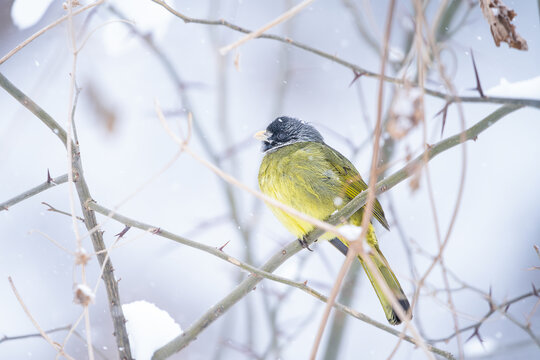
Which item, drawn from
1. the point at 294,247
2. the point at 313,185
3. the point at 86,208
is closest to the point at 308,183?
the point at 313,185

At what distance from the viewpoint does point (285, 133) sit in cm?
433

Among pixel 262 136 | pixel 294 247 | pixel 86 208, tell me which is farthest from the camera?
pixel 262 136

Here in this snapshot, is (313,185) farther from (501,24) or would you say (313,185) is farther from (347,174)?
(501,24)

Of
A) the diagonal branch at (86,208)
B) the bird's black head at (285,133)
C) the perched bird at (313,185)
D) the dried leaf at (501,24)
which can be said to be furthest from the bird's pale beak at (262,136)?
the dried leaf at (501,24)

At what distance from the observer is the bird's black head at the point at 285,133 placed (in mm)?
4270

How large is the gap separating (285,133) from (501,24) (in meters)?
2.73

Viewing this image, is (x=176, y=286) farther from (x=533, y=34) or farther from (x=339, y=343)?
(x=533, y=34)

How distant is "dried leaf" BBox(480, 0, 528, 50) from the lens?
1.66 meters

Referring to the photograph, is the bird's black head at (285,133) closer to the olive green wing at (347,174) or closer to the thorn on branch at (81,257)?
the olive green wing at (347,174)

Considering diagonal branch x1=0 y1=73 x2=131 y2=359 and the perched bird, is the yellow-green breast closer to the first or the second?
the perched bird

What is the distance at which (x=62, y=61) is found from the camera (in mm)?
3125

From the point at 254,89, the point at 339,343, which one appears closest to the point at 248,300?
the point at 339,343

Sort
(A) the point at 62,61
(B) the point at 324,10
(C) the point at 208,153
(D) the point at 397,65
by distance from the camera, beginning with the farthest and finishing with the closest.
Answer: (B) the point at 324,10, (D) the point at 397,65, (C) the point at 208,153, (A) the point at 62,61

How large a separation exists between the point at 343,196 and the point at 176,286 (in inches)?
164
